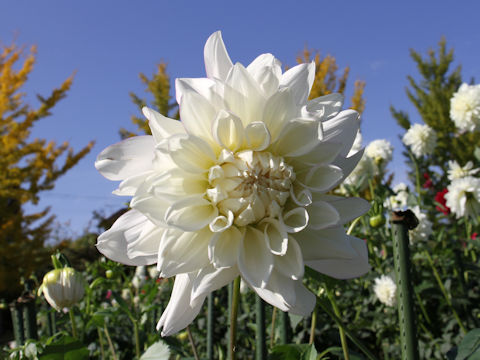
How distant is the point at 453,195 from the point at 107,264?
1.46 m

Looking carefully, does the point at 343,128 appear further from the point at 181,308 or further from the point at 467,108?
the point at 467,108

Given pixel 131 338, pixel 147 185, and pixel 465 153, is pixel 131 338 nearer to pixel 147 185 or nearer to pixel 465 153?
pixel 147 185

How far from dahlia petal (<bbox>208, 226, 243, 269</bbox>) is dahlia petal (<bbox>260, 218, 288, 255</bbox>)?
0.03 metres

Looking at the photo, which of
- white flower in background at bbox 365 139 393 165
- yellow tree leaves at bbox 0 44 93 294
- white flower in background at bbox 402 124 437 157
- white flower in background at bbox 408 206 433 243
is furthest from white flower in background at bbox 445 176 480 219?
yellow tree leaves at bbox 0 44 93 294

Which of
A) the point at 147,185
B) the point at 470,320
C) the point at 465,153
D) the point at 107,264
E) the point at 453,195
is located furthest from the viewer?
the point at 465,153

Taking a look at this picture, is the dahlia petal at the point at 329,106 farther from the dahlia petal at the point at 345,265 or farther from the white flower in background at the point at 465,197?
the white flower in background at the point at 465,197

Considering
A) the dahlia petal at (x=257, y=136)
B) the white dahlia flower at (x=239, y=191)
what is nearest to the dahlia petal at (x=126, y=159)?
the white dahlia flower at (x=239, y=191)

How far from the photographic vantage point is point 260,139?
18.6 inches

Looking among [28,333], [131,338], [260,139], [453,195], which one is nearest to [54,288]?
[28,333]

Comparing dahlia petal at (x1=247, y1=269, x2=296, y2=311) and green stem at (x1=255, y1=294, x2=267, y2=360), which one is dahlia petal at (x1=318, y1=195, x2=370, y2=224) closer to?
dahlia petal at (x1=247, y1=269, x2=296, y2=311)

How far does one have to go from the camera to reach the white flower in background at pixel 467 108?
209cm

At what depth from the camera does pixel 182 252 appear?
429mm

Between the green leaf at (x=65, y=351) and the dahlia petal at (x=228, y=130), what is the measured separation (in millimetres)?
477

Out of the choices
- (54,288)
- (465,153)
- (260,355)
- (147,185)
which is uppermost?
(465,153)
